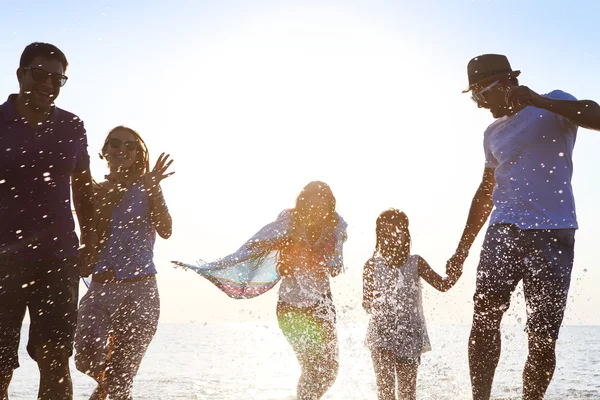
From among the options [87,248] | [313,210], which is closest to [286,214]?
[313,210]

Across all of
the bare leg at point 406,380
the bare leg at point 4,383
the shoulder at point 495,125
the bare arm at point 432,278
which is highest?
the shoulder at point 495,125

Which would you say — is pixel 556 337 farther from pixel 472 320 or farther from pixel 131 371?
pixel 131 371

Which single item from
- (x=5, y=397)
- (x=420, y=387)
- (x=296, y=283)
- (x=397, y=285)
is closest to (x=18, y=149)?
(x=5, y=397)

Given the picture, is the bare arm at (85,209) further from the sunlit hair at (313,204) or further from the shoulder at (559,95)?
the shoulder at (559,95)

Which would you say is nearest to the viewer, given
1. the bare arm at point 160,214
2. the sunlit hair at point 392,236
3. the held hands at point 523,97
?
the held hands at point 523,97

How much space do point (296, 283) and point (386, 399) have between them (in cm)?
159

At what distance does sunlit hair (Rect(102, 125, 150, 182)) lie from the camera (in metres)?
5.04

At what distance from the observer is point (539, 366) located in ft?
13.6

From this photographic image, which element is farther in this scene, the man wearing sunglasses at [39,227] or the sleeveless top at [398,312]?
the sleeveless top at [398,312]

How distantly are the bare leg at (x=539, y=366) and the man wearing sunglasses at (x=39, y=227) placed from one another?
3.05 metres

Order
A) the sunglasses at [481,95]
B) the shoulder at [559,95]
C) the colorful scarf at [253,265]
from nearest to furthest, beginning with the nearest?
the shoulder at [559,95] < the sunglasses at [481,95] < the colorful scarf at [253,265]

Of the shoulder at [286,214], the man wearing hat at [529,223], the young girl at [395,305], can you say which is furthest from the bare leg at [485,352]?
the shoulder at [286,214]

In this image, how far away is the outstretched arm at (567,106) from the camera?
409 centimetres

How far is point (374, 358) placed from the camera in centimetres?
621
